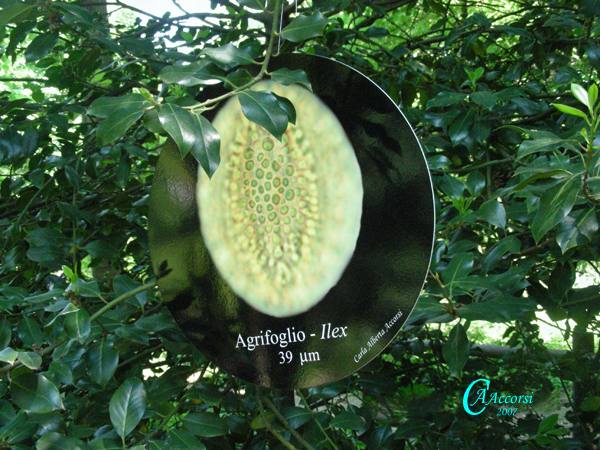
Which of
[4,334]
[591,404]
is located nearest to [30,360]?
[4,334]

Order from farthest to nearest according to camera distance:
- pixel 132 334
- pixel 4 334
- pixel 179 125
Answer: pixel 4 334 < pixel 132 334 < pixel 179 125

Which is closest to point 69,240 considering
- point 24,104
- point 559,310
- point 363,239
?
point 24,104

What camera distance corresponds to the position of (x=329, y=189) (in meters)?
0.85

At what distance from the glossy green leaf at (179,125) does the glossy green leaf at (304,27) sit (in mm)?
276

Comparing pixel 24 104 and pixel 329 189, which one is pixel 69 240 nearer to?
pixel 24 104

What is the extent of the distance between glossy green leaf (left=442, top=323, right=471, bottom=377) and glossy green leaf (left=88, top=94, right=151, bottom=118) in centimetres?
71

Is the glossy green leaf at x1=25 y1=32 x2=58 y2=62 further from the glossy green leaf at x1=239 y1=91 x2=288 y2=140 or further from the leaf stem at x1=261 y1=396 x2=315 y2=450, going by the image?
the leaf stem at x1=261 y1=396 x2=315 y2=450

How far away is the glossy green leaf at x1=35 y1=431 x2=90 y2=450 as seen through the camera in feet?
2.77

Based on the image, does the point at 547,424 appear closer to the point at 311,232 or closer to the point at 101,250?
the point at 311,232

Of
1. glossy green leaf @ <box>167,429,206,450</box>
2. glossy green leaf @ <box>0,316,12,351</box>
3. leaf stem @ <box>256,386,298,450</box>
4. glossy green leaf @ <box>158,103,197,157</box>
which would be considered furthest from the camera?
glossy green leaf @ <box>0,316,12,351</box>

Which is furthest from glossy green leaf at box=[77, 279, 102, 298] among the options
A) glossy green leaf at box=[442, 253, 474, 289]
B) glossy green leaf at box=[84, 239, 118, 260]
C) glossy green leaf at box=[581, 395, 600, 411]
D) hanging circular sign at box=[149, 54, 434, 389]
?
glossy green leaf at box=[581, 395, 600, 411]

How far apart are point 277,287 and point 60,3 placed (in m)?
0.84

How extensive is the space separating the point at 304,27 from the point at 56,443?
84cm

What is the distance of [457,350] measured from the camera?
986 mm
